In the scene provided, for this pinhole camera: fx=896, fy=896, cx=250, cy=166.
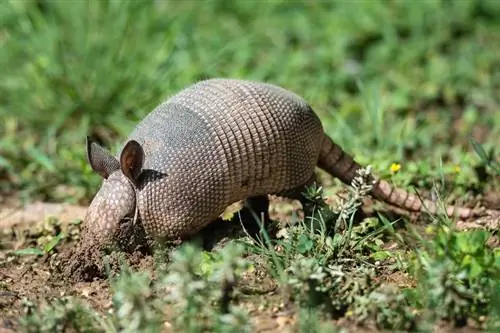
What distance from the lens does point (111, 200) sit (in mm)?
4832

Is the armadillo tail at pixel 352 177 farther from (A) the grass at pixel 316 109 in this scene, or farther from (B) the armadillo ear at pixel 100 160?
(B) the armadillo ear at pixel 100 160

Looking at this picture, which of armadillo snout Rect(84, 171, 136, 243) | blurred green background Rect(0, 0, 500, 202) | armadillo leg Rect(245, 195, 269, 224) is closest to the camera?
armadillo snout Rect(84, 171, 136, 243)

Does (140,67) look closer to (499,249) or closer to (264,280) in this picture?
(264,280)

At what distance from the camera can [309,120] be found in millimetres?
5402

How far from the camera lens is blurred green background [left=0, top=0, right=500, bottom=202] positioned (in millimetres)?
7168

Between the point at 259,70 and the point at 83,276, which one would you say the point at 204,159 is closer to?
the point at 83,276

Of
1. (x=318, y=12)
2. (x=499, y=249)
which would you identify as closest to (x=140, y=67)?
(x=318, y=12)

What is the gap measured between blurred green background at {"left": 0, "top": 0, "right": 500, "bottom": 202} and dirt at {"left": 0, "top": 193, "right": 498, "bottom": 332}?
2.56 ft

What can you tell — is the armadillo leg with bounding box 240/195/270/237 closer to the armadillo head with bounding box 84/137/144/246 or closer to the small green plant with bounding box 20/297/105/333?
the armadillo head with bounding box 84/137/144/246

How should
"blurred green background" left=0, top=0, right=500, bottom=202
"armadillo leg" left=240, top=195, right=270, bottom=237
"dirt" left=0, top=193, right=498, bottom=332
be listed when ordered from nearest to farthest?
"dirt" left=0, top=193, right=498, bottom=332 → "armadillo leg" left=240, top=195, right=270, bottom=237 → "blurred green background" left=0, top=0, right=500, bottom=202

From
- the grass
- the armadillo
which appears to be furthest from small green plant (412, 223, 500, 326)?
the armadillo

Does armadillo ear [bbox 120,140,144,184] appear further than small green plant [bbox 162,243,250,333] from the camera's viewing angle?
Yes

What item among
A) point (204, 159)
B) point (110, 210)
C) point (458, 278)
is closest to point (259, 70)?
point (204, 159)

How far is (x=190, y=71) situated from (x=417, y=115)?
219 centimetres
